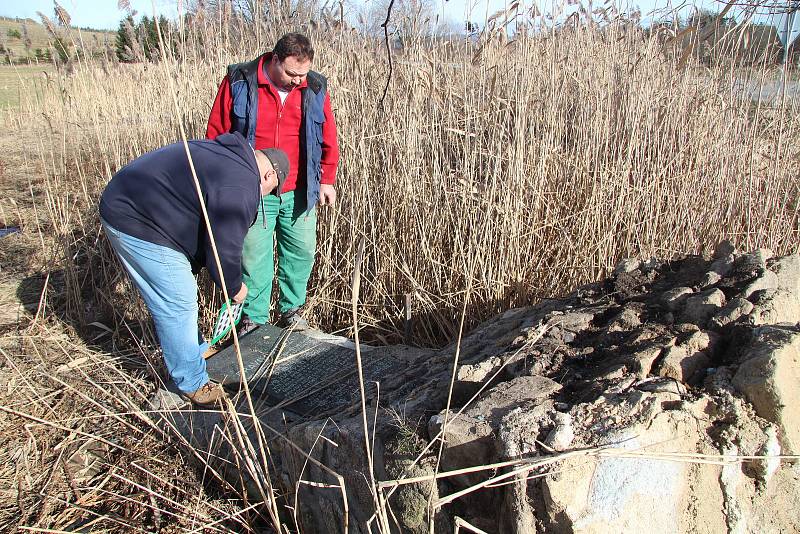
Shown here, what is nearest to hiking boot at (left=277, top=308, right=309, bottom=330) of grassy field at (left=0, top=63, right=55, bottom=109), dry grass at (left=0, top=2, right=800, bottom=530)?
dry grass at (left=0, top=2, right=800, bottom=530)

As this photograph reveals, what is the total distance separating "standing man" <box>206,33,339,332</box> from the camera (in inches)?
120

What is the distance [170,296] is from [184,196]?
46 cm

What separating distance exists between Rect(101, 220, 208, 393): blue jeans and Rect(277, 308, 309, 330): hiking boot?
63 centimetres

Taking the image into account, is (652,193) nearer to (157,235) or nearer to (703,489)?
(703,489)

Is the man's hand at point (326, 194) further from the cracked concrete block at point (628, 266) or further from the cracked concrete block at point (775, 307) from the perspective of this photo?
the cracked concrete block at point (775, 307)

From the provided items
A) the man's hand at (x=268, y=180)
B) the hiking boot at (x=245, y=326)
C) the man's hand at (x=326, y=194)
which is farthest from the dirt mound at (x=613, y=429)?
the man's hand at (x=326, y=194)

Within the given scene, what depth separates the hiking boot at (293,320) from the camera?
334 centimetres

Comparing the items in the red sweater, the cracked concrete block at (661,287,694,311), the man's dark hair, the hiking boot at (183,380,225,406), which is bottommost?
the hiking boot at (183,380,225,406)

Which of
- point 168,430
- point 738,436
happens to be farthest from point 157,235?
point 738,436

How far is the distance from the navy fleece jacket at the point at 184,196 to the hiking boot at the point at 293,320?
0.94 metres

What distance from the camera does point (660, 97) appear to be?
3.26 metres

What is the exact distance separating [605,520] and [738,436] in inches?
15.6

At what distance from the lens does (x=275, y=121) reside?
3.17m

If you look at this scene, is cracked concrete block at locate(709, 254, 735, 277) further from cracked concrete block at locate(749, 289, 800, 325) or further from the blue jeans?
the blue jeans
